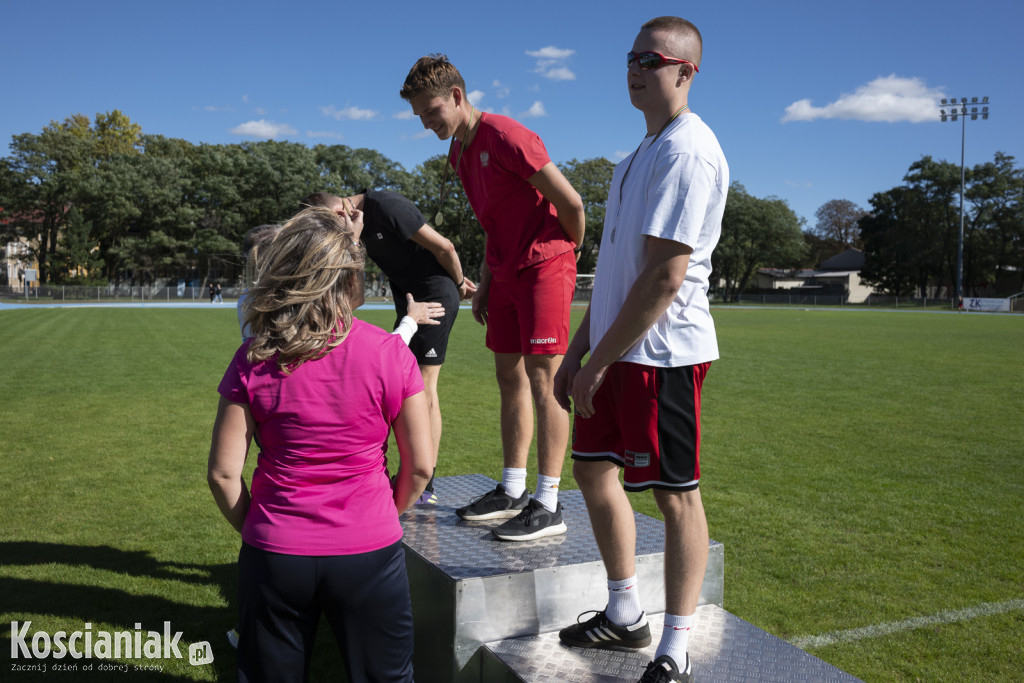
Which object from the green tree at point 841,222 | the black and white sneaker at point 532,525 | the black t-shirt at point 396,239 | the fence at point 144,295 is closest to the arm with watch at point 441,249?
the black t-shirt at point 396,239

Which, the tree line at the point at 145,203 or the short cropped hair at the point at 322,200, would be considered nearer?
the short cropped hair at the point at 322,200

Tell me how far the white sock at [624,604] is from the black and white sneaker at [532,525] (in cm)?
74

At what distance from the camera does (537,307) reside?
11.4ft

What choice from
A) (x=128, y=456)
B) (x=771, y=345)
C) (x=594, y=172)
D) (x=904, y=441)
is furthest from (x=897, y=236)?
(x=128, y=456)

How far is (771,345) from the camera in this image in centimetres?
2061

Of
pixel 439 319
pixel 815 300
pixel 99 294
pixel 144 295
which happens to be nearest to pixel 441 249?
pixel 439 319

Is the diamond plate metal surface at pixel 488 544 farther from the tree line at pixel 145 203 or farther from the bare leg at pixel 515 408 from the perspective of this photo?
the tree line at pixel 145 203

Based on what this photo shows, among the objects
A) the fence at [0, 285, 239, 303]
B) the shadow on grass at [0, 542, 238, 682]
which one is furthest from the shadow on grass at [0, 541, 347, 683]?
the fence at [0, 285, 239, 303]

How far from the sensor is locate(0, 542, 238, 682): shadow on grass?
330cm

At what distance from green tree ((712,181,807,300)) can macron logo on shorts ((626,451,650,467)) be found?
255ft

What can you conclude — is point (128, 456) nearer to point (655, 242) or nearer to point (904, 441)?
point (655, 242)

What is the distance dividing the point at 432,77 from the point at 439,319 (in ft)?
4.18

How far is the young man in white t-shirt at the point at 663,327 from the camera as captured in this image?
7.57ft

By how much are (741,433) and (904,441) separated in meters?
1.69
